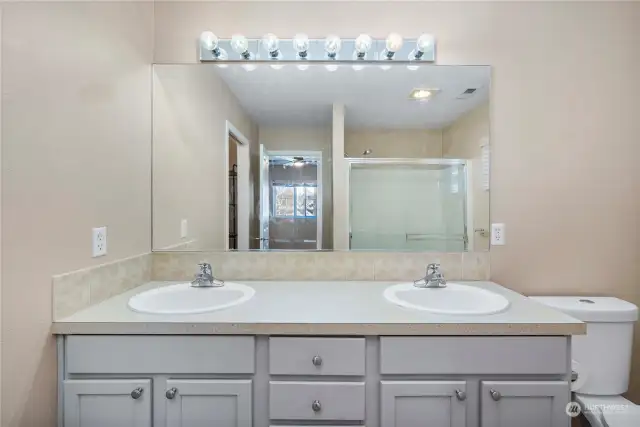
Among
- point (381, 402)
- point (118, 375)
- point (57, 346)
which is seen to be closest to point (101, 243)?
point (57, 346)

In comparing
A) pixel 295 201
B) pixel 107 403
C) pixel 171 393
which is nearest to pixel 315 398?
pixel 171 393

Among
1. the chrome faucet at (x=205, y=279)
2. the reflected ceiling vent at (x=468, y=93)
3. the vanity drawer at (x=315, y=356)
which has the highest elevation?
the reflected ceiling vent at (x=468, y=93)

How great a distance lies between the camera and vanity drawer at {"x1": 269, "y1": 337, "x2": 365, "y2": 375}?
1061 mm

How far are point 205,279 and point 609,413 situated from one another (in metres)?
1.74

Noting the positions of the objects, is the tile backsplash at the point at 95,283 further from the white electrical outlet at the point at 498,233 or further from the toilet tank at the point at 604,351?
the toilet tank at the point at 604,351

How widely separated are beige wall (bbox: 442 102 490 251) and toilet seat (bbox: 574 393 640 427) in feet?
2.41

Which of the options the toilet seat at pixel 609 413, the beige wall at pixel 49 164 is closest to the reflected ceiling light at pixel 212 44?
the beige wall at pixel 49 164

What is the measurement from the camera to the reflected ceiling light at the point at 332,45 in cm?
159

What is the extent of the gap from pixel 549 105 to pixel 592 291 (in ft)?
3.16

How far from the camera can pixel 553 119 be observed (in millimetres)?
1610

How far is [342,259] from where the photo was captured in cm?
166

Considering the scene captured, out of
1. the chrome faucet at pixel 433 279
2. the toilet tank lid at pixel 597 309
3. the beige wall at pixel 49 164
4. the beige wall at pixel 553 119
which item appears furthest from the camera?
the beige wall at pixel 553 119

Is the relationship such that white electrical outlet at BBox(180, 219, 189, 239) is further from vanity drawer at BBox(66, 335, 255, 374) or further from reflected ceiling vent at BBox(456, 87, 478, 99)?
reflected ceiling vent at BBox(456, 87, 478, 99)

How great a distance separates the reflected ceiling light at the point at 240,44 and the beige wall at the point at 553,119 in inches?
6.5
